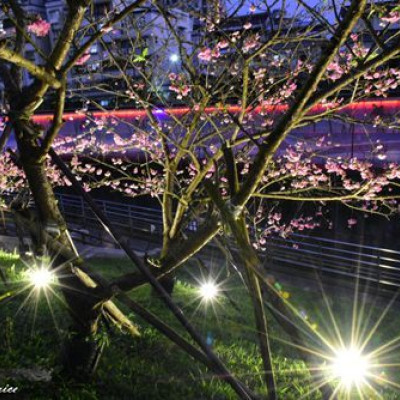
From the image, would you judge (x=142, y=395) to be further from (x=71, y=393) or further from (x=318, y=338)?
(x=318, y=338)

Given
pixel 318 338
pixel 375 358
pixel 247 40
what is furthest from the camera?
pixel 375 358

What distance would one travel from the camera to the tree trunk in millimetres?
4805

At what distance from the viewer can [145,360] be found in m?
6.39

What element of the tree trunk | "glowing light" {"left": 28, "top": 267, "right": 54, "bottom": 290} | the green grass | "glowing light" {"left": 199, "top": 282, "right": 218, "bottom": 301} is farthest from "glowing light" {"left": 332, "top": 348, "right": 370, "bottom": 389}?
"glowing light" {"left": 199, "top": 282, "right": 218, "bottom": 301}

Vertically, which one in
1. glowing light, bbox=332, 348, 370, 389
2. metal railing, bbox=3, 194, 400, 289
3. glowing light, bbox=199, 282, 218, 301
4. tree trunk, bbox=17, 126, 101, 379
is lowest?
glowing light, bbox=332, 348, 370, 389

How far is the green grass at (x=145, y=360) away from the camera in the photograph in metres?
5.51

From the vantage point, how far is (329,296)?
450 inches

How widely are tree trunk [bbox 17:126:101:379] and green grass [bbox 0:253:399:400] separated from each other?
0.29 meters

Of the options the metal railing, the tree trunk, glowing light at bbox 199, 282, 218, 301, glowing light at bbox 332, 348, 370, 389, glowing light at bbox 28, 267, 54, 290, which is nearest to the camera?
glowing light at bbox 332, 348, 370, 389

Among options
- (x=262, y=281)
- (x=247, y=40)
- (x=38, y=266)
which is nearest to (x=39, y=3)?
(x=247, y=40)

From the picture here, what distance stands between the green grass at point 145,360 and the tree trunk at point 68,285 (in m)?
0.29

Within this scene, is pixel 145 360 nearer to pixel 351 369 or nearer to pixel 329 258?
pixel 351 369

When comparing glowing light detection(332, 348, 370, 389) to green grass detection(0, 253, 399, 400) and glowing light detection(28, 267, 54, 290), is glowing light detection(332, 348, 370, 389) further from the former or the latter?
glowing light detection(28, 267, 54, 290)

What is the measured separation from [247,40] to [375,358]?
293 inches
